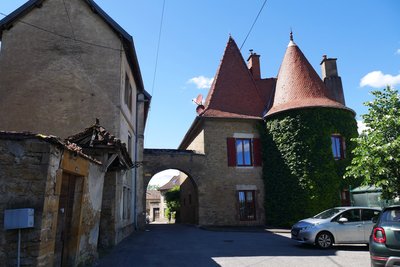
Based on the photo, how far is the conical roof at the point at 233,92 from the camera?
22016 millimetres

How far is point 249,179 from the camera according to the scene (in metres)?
21.3

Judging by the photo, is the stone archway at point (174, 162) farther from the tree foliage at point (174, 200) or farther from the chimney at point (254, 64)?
the tree foliage at point (174, 200)

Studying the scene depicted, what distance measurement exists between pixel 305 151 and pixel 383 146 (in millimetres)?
9325

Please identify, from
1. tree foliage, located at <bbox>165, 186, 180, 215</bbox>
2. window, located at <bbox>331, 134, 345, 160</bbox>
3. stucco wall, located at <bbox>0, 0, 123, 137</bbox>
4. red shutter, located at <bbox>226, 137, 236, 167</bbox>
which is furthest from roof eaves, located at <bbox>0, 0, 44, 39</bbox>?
tree foliage, located at <bbox>165, 186, 180, 215</bbox>

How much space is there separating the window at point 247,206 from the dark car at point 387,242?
14.9 metres

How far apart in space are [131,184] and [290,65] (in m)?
13.2

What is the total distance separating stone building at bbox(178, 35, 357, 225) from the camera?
19781mm

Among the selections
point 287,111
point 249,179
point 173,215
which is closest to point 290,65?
point 287,111

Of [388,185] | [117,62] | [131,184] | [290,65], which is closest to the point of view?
[388,185]

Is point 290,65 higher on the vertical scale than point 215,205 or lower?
higher

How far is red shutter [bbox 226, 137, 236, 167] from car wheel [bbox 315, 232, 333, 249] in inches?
410

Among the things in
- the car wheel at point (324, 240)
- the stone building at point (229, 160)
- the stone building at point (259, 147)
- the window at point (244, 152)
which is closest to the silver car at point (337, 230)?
the car wheel at point (324, 240)

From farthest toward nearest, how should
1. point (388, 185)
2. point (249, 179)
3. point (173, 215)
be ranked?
point (173, 215)
point (249, 179)
point (388, 185)

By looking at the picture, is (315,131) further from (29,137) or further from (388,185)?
(29,137)
